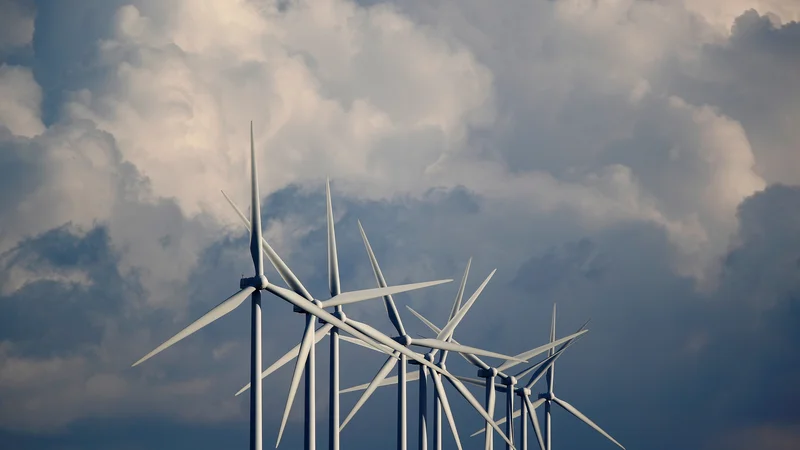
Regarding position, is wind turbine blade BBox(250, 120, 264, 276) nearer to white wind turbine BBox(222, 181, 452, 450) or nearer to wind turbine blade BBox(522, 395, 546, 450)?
white wind turbine BBox(222, 181, 452, 450)

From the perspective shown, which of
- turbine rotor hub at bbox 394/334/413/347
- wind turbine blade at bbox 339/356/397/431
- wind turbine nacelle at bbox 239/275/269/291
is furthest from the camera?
turbine rotor hub at bbox 394/334/413/347

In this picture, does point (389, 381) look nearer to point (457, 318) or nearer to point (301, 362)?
point (457, 318)

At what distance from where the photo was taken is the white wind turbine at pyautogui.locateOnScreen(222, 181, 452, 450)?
61.8 m

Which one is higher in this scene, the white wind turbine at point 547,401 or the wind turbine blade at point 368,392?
the white wind turbine at point 547,401

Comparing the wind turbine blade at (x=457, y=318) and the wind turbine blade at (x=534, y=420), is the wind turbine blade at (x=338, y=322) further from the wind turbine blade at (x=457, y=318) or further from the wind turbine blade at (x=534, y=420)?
the wind turbine blade at (x=534, y=420)

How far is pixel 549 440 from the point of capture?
379 ft

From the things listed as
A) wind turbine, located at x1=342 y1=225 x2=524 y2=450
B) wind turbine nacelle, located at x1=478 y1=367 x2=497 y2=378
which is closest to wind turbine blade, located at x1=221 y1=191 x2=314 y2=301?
wind turbine, located at x1=342 y1=225 x2=524 y2=450

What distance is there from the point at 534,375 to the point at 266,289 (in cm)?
5206

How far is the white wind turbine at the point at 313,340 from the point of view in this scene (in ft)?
203

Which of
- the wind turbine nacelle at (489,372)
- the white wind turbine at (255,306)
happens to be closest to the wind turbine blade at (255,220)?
the white wind turbine at (255,306)

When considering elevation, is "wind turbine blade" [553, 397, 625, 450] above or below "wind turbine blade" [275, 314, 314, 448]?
above

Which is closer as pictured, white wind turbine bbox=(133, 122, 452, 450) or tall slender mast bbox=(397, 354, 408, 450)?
white wind turbine bbox=(133, 122, 452, 450)

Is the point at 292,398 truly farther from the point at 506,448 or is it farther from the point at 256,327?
the point at 506,448

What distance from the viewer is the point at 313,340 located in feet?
212
